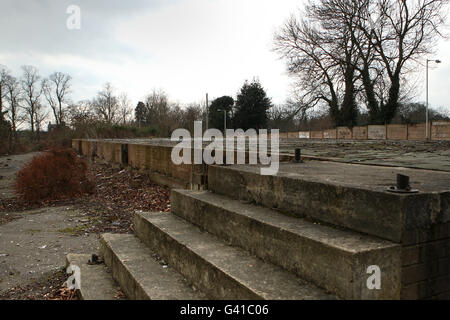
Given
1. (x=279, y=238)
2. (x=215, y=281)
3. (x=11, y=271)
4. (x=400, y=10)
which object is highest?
(x=400, y=10)

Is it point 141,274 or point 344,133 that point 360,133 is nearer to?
point 344,133

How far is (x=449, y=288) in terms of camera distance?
244 cm

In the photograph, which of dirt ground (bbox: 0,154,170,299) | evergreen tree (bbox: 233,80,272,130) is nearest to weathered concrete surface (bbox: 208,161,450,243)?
dirt ground (bbox: 0,154,170,299)

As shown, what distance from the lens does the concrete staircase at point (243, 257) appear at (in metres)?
2.20

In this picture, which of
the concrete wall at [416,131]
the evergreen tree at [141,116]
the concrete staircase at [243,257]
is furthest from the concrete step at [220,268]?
the evergreen tree at [141,116]

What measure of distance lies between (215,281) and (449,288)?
157 cm

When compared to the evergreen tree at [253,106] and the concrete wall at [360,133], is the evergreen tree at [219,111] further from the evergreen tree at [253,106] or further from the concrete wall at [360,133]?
the concrete wall at [360,133]

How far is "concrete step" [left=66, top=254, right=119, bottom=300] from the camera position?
3.33 metres

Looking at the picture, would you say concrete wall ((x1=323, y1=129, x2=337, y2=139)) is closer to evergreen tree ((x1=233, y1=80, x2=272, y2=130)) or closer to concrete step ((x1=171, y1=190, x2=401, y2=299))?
evergreen tree ((x1=233, y1=80, x2=272, y2=130))

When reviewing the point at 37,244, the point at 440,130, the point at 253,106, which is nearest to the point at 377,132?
the point at 440,130

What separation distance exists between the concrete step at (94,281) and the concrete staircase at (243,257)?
96 mm
